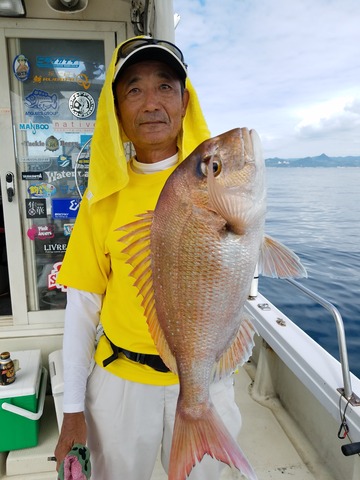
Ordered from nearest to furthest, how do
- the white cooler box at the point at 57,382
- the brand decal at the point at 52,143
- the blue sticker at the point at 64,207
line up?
1. the white cooler box at the point at 57,382
2. the brand decal at the point at 52,143
3. the blue sticker at the point at 64,207

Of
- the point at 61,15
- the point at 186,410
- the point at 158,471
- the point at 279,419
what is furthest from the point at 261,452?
the point at 61,15

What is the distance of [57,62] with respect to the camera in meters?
3.00

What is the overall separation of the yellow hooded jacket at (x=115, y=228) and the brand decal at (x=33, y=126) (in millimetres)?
1808

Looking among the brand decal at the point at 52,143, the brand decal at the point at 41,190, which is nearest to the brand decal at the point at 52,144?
the brand decal at the point at 52,143

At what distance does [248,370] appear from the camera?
3.48 meters

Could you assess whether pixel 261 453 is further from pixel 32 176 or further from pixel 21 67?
pixel 21 67

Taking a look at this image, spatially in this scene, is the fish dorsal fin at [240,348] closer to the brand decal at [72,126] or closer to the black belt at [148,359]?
the black belt at [148,359]

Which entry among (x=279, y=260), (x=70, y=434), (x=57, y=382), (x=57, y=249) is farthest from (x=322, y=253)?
(x=279, y=260)

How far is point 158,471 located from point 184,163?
7.32 feet

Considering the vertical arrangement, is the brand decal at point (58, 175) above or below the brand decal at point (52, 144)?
below

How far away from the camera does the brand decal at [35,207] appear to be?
10.1 feet

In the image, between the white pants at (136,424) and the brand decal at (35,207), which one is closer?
the white pants at (136,424)

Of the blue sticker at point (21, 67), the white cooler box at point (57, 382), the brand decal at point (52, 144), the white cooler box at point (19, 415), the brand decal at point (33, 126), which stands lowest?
the white cooler box at point (19, 415)

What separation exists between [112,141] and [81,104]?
1.90 m
